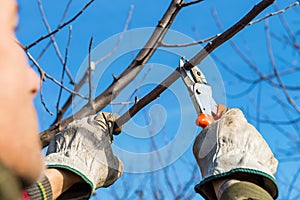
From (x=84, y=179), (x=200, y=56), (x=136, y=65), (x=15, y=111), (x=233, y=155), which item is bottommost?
(x=15, y=111)

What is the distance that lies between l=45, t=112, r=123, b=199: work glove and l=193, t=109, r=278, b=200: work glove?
21cm

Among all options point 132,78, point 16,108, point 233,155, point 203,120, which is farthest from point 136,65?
point 16,108

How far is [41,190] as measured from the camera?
1022 mm

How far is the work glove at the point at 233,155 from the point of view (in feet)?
3.50

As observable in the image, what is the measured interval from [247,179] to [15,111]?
0.78 meters

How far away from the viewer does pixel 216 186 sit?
3.58 feet

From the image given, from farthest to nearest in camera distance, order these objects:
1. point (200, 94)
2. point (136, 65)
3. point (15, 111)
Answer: point (136, 65)
point (200, 94)
point (15, 111)

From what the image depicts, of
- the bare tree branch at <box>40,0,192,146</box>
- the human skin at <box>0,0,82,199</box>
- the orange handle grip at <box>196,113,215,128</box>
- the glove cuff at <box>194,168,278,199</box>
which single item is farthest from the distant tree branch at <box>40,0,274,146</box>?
the human skin at <box>0,0,82,199</box>

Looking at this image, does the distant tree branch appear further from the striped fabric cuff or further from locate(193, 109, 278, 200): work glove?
the striped fabric cuff

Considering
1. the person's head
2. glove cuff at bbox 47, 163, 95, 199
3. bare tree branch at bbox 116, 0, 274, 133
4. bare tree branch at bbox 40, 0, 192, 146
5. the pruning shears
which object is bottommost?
the person's head

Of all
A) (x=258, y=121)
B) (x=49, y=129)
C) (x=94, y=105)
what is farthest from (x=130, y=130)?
(x=258, y=121)

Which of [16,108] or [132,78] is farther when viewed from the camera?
[132,78]

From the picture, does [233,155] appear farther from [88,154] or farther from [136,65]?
[136,65]

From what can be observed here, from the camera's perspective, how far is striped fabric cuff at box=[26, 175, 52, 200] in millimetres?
1005
